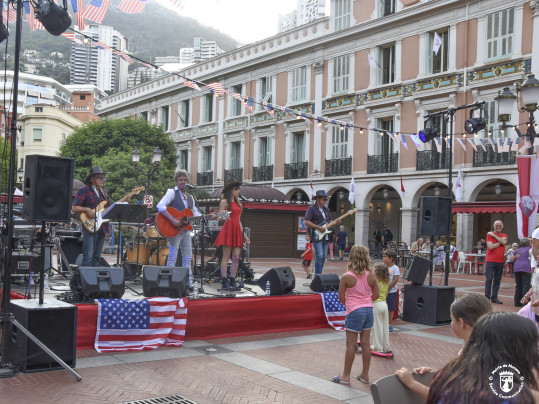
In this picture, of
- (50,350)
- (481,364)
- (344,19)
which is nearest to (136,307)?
Answer: (50,350)

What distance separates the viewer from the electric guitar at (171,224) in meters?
8.66

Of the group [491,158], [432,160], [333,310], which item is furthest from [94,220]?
[432,160]

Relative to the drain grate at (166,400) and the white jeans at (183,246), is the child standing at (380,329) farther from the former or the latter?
the white jeans at (183,246)

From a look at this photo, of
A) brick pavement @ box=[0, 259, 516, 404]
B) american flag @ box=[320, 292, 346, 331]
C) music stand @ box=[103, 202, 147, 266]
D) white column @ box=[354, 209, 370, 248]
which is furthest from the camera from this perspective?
white column @ box=[354, 209, 370, 248]

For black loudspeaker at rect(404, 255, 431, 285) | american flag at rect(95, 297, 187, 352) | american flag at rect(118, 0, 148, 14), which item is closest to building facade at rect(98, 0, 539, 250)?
black loudspeaker at rect(404, 255, 431, 285)

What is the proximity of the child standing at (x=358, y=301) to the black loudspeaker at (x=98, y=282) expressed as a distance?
2.84 meters

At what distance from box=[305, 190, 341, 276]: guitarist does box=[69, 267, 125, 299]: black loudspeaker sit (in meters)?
4.10

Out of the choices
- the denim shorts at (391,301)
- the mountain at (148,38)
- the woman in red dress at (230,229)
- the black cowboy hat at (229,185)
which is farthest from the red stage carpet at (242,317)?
the mountain at (148,38)

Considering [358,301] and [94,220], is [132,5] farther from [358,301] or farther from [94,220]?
[358,301]

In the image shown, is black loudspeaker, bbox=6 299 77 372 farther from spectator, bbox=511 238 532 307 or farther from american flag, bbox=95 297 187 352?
spectator, bbox=511 238 532 307

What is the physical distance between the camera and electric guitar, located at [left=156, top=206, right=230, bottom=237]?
341 inches

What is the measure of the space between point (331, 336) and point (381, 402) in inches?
224

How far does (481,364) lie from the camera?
2.08m

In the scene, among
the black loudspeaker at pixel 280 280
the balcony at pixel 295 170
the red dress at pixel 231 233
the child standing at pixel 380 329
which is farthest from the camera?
the balcony at pixel 295 170
